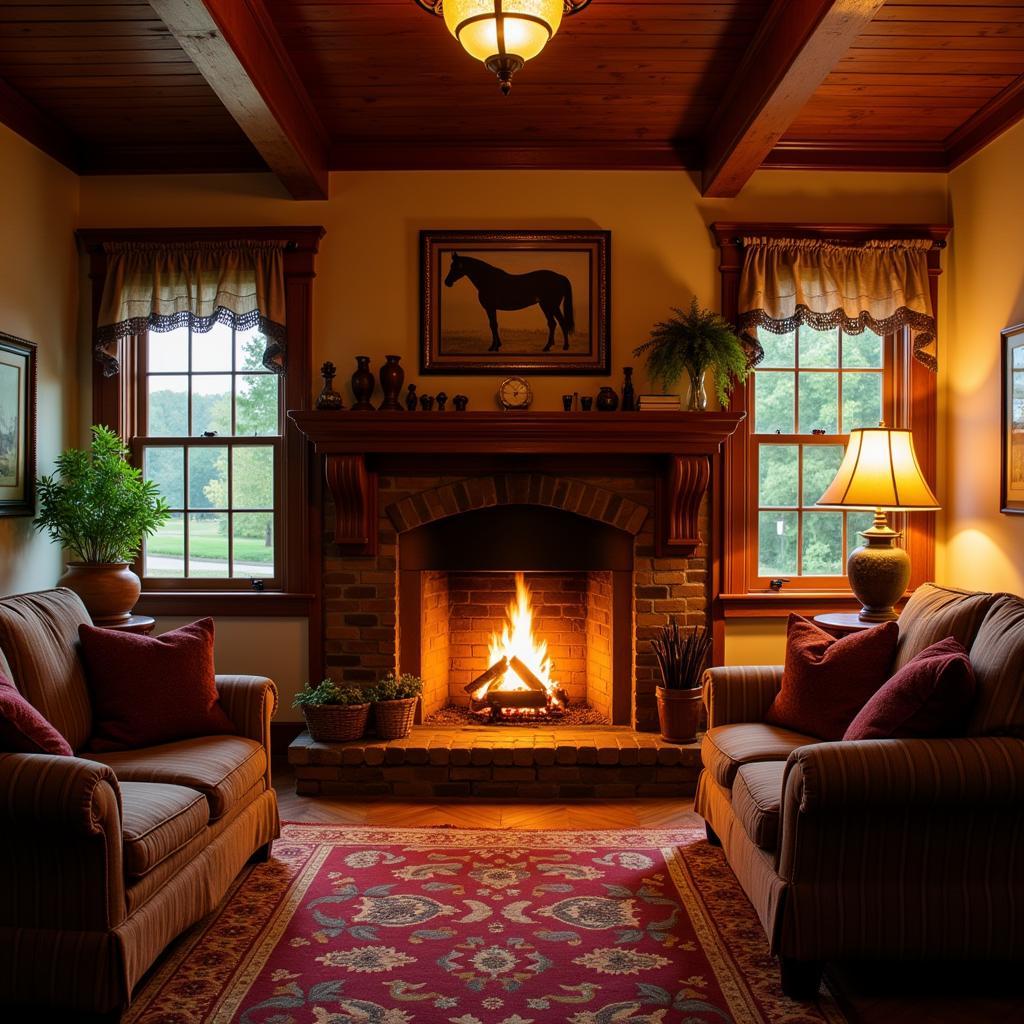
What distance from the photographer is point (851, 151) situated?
4297 mm

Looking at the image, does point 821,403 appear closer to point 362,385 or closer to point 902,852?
point 362,385

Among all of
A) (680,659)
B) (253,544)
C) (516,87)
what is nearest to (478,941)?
(680,659)

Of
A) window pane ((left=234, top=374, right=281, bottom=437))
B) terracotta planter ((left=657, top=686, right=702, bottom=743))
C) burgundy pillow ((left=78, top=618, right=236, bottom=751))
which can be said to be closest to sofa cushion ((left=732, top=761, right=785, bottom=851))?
terracotta planter ((left=657, top=686, right=702, bottom=743))

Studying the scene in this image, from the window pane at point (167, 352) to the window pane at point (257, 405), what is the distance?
1.11 feet

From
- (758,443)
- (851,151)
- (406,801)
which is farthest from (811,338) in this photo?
(406,801)

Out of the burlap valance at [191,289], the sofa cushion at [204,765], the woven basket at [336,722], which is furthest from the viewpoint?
the burlap valance at [191,289]

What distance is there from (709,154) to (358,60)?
165cm

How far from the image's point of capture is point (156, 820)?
7.36ft

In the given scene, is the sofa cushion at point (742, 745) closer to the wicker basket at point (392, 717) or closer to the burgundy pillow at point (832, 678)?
the burgundy pillow at point (832, 678)

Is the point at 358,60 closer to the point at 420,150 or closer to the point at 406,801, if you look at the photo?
the point at 420,150

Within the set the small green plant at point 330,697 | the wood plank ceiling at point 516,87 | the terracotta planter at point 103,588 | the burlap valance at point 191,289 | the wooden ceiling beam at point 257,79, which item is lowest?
the small green plant at point 330,697

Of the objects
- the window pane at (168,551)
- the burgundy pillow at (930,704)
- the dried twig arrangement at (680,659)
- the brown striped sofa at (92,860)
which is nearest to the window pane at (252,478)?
the window pane at (168,551)

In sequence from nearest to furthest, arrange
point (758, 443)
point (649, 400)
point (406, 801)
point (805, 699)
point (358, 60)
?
point (805, 699) → point (358, 60) → point (406, 801) → point (649, 400) → point (758, 443)

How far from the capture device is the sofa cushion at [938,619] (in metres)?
2.62
